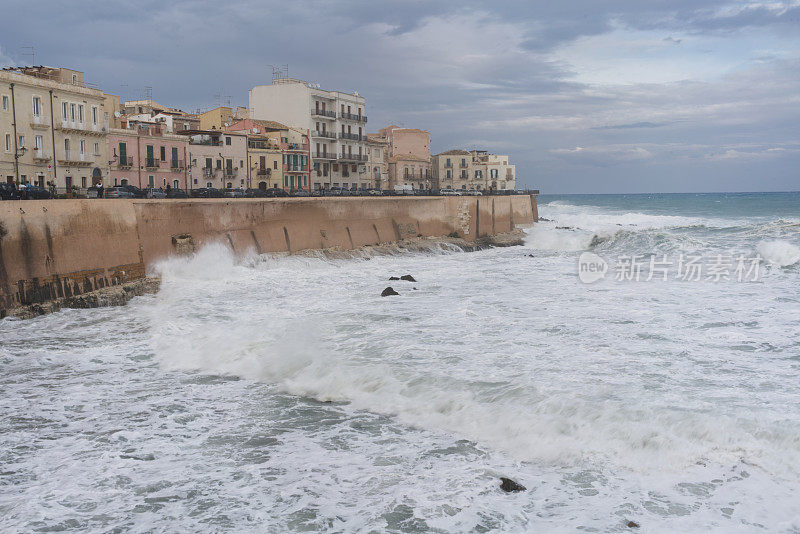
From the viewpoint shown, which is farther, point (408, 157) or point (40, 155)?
point (408, 157)

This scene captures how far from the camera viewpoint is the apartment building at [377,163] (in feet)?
197

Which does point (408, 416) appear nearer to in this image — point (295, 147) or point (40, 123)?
point (40, 123)

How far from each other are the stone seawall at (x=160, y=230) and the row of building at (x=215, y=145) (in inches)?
145

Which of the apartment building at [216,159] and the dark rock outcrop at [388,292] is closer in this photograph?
the dark rock outcrop at [388,292]

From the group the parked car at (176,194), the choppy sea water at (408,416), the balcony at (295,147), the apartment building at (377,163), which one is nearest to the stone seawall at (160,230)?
the parked car at (176,194)

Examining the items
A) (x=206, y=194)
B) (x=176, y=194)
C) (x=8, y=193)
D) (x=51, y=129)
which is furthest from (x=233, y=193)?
(x=8, y=193)

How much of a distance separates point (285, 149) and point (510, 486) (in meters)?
41.6

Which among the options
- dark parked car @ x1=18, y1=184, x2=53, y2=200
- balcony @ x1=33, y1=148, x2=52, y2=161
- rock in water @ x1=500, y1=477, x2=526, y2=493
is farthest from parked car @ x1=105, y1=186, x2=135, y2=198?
rock in water @ x1=500, y1=477, x2=526, y2=493

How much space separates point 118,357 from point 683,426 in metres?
10.7

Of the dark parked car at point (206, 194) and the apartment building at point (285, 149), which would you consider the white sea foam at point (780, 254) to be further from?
the apartment building at point (285, 149)

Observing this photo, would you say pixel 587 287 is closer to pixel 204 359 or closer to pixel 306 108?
pixel 204 359

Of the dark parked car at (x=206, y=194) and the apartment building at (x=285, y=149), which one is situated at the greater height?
the apartment building at (x=285, y=149)

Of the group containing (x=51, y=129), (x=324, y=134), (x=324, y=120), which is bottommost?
(x=51, y=129)

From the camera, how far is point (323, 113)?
53250 millimetres
